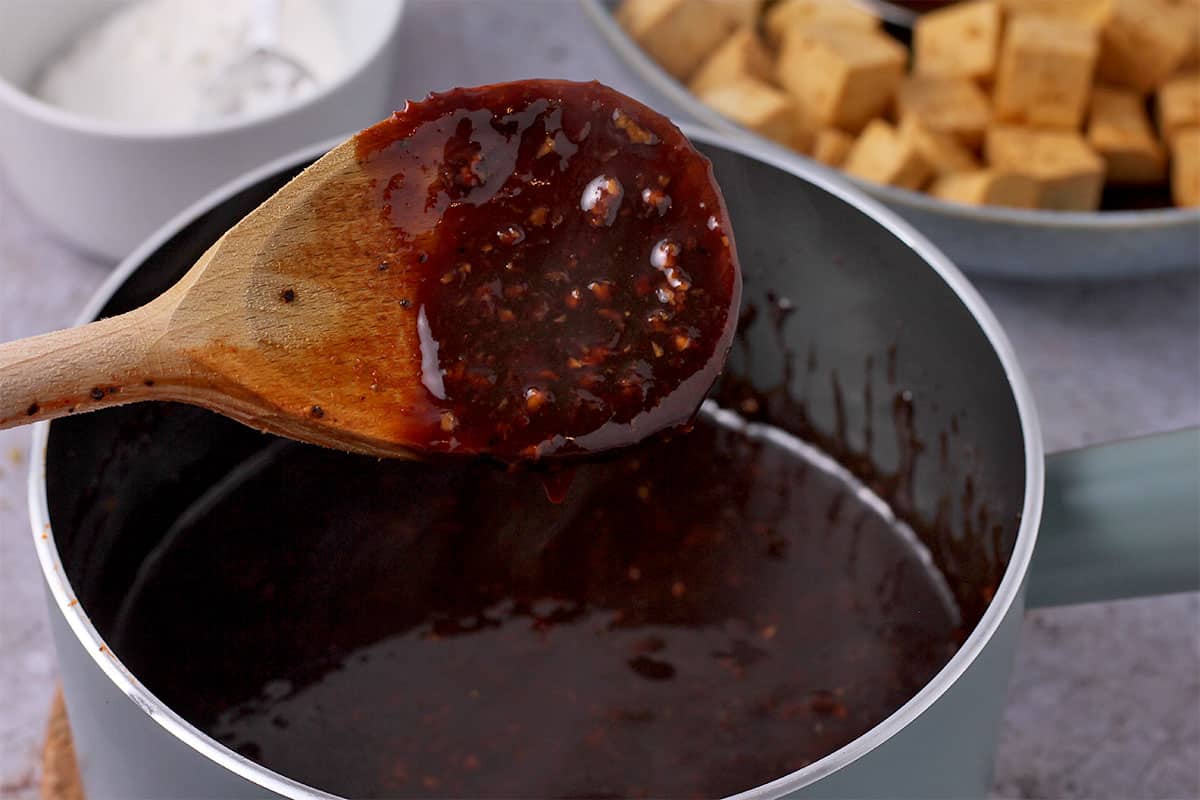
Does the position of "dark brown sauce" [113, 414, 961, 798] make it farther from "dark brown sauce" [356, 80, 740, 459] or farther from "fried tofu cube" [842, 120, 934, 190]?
"fried tofu cube" [842, 120, 934, 190]

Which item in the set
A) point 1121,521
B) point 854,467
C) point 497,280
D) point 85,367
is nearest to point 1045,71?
point 854,467

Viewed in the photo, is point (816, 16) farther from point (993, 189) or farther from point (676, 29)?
point (993, 189)

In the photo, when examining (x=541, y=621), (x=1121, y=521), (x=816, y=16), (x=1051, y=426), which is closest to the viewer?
(x=1121, y=521)

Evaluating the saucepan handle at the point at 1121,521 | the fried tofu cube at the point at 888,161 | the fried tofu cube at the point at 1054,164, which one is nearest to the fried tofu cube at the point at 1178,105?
the fried tofu cube at the point at 1054,164

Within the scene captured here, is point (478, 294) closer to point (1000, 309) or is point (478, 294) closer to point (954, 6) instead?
point (1000, 309)

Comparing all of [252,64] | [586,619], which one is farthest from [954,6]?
[586,619]

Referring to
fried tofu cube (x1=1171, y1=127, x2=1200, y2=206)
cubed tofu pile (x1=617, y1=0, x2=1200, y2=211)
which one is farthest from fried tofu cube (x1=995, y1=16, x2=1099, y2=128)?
fried tofu cube (x1=1171, y1=127, x2=1200, y2=206)
